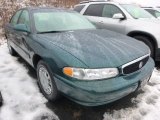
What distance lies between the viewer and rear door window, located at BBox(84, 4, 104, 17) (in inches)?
249

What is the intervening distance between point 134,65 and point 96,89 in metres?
0.75

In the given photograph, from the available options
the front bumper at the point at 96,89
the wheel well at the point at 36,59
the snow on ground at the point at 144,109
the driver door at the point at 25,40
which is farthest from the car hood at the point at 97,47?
the snow on ground at the point at 144,109

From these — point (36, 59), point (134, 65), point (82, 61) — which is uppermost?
point (82, 61)

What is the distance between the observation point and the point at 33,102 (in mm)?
3309

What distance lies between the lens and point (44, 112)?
3.06 meters

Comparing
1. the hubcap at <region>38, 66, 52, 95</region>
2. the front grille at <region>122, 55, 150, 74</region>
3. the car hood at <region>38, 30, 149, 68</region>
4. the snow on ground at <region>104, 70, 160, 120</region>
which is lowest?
the snow on ground at <region>104, 70, 160, 120</region>

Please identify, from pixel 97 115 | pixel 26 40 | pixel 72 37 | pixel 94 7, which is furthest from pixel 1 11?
pixel 97 115

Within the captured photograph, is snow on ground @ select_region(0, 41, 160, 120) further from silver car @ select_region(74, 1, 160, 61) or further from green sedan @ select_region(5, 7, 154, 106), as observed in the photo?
silver car @ select_region(74, 1, 160, 61)

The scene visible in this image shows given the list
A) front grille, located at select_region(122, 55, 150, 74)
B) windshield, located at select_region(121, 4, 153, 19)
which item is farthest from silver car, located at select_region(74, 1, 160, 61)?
front grille, located at select_region(122, 55, 150, 74)

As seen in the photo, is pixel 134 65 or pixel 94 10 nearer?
pixel 134 65

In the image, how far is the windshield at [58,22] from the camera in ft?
12.1

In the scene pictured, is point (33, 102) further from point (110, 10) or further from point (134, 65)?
point (110, 10)

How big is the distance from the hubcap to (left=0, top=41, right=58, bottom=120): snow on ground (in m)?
0.21

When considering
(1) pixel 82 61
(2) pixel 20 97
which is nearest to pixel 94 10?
(2) pixel 20 97
